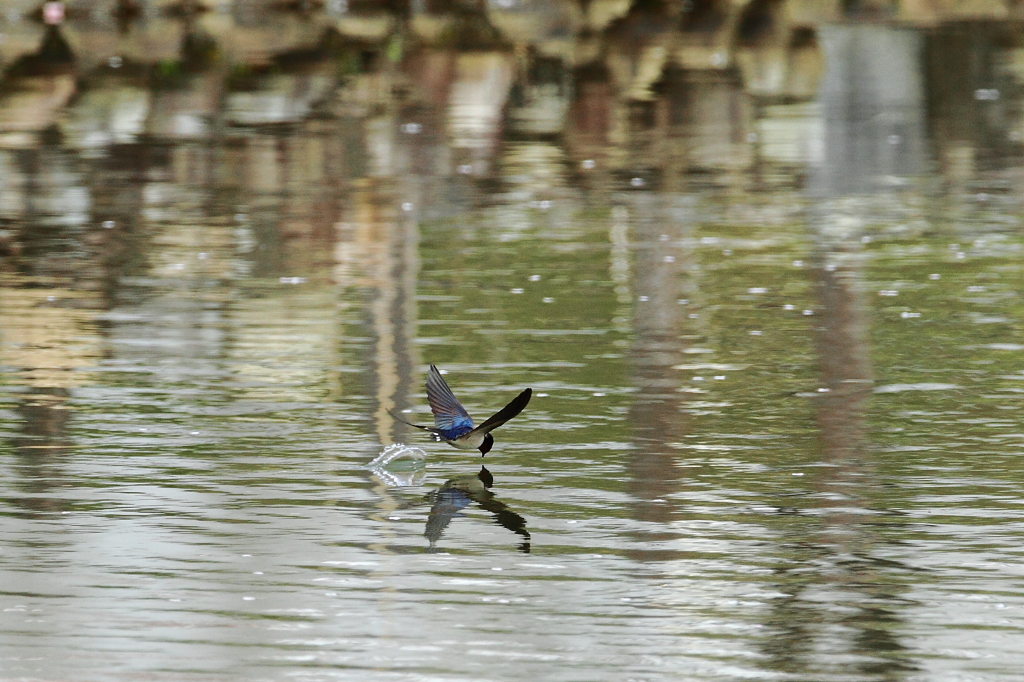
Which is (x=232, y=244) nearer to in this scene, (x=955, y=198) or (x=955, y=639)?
(x=955, y=198)

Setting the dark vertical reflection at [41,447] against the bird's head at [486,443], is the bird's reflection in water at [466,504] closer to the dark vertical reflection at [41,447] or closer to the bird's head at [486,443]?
the bird's head at [486,443]

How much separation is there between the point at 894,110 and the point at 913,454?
13.2 metres

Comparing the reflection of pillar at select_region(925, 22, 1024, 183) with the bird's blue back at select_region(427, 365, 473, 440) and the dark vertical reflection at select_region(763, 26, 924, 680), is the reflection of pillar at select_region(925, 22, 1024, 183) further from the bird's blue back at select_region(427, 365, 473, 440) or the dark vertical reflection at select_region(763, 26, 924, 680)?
the bird's blue back at select_region(427, 365, 473, 440)


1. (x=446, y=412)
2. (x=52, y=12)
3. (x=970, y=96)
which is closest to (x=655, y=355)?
(x=446, y=412)

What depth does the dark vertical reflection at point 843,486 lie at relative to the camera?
245 inches

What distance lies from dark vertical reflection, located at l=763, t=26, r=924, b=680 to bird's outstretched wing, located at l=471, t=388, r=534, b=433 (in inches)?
44.7

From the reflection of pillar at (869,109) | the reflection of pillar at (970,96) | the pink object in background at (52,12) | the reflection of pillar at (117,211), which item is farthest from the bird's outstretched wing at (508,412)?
the pink object in background at (52,12)

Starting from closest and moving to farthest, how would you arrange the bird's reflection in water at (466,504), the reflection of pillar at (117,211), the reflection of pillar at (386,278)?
the bird's reflection in water at (466,504), the reflection of pillar at (386,278), the reflection of pillar at (117,211)

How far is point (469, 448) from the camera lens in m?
8.50

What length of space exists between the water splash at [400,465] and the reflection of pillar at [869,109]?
8.09 metres

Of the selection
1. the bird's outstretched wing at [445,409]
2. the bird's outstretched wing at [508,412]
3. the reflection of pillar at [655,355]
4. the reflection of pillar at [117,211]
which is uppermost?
the bird's outstretched wing at [508,412]

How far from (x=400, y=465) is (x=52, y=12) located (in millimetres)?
23506

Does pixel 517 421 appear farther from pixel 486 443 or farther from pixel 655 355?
pixel 655 355

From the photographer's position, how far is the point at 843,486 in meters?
8.12
